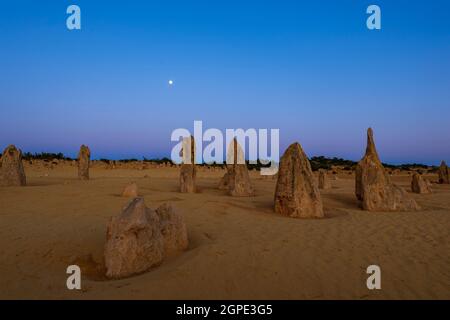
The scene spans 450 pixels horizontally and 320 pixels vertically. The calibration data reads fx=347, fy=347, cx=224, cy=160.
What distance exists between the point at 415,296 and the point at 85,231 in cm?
597

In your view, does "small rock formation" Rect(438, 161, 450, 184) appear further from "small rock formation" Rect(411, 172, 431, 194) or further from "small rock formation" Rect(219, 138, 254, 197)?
"small rock formation" Rect(219, 138, 254, 197)

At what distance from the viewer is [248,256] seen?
5340 mm

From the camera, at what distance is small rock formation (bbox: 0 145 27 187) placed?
14.4 m

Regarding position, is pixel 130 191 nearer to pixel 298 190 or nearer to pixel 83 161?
pixel 298 190

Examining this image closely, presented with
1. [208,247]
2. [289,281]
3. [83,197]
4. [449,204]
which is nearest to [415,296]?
[289,281]

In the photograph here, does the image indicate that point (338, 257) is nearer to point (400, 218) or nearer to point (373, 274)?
point (373, 274)

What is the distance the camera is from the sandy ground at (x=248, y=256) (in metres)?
4.12

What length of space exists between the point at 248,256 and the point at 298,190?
4192 millimetres

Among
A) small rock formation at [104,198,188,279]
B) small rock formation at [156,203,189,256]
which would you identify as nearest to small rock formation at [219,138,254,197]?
small rock formation at [156,203,189,256]

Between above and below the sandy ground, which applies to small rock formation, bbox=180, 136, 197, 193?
above

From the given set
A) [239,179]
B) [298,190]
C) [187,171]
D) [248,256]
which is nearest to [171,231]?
[248,256]

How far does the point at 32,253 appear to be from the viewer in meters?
5.88

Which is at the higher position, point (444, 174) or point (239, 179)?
point (239, 179)

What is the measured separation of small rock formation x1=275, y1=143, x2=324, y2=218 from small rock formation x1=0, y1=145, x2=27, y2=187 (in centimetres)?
1140
